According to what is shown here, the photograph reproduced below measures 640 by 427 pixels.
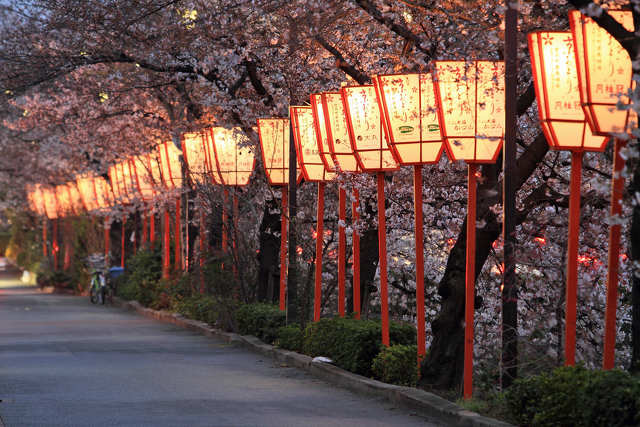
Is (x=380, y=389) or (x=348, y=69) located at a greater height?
(x=348, y=69)

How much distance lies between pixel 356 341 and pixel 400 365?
1505 millimetres

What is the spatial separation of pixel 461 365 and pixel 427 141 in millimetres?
2836

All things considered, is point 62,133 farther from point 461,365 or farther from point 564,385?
point 564,385

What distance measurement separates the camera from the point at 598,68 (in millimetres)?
9523

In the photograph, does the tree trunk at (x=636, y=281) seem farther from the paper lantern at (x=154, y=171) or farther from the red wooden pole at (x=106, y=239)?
the red wooden pole at (x=106, y=239)

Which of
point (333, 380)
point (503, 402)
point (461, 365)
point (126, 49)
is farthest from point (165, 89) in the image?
point (503, 402)

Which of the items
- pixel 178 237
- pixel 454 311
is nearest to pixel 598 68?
pixel 454 311

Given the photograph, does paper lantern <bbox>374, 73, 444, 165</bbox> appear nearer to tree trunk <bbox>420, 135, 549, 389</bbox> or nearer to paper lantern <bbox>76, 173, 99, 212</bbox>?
tree trunk <bbox>420, 135, 549, 389</bbox>

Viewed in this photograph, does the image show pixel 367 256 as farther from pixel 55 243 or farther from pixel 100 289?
pixel 55 243

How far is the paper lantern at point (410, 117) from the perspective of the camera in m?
14.0

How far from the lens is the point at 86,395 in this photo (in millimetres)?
13680

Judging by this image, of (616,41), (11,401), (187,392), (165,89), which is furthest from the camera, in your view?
(165,89)

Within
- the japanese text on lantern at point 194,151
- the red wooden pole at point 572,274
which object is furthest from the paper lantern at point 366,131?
the japanese text on lantern at point 194,151

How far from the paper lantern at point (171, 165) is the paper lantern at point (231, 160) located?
20.8 feet
